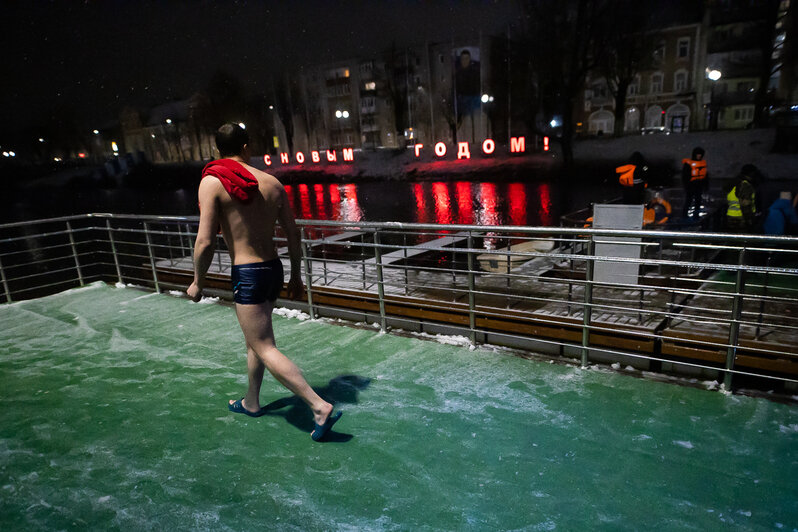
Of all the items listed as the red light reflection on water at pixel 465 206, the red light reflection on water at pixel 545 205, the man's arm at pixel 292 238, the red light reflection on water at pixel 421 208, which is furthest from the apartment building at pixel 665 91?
the man's arm at pixel 292 238

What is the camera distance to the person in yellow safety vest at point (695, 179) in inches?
358

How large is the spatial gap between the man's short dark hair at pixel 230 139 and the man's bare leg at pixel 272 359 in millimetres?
964

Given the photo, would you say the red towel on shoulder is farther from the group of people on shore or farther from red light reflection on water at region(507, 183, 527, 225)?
red light reflection on water at region(507, 183, 527, 225)

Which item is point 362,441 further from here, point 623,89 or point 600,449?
point 623,89

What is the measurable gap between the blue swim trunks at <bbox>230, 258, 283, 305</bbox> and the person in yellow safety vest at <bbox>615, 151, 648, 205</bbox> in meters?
6.18

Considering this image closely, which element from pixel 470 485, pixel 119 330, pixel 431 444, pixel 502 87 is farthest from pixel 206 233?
pixel 502 87

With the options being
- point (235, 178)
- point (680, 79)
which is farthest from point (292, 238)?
point (680, 79)

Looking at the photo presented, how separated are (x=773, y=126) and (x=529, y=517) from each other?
109 ft

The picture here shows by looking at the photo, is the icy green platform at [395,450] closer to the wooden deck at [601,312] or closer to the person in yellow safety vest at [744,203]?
the wooden deck at [601,312]

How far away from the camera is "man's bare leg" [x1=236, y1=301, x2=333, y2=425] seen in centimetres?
285

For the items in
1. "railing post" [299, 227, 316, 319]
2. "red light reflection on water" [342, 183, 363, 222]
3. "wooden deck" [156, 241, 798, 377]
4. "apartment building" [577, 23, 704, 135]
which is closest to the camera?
"wooden deck" [156, 241, 798, 377]

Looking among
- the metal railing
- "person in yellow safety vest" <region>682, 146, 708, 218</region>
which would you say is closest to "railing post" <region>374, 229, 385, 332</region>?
the metal railing

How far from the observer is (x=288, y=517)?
2311 millimetres

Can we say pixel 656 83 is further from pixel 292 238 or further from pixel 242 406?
pixel 242 406
